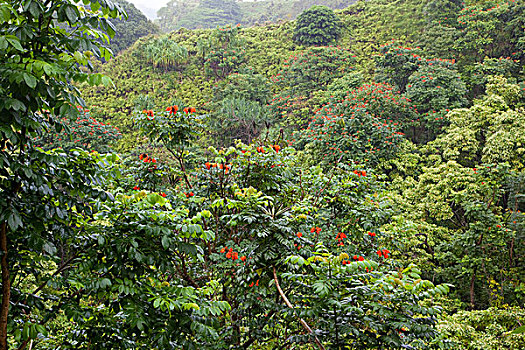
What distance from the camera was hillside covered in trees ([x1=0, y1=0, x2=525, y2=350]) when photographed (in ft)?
5.80

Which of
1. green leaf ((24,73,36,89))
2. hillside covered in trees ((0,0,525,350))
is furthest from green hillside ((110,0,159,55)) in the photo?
green leaf ((24,73,36,89))

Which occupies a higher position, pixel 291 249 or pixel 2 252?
pixel 2 252

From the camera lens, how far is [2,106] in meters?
1.45

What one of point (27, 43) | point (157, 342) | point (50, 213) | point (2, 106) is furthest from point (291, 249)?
point (27, 43)

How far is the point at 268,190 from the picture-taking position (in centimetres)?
331

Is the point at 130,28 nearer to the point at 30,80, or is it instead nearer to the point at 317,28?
the point at 317,28

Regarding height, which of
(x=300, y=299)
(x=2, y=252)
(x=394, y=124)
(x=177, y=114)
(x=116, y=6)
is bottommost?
(x=394, y=124)

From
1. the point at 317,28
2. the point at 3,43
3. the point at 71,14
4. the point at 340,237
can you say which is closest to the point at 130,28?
the point at 317,28

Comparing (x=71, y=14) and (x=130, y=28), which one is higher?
(x=130, y=28)

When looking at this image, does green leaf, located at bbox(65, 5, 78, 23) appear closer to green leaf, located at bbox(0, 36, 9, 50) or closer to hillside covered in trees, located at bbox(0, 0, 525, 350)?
hillside covered in trees, located at bbox(0, 0, 525, 350)

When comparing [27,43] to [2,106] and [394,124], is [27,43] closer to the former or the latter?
[2,106]

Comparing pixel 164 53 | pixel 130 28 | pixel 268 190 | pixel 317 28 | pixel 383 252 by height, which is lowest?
pixel 383 252

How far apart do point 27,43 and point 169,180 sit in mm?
3337

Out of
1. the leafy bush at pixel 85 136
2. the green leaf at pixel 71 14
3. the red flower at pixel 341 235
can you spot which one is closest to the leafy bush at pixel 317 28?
the leafy bush at pixel 85 136
